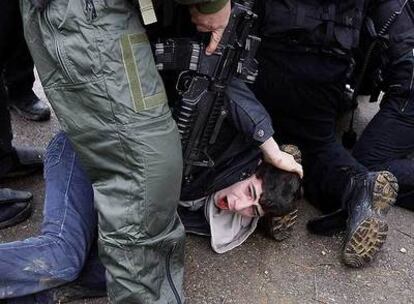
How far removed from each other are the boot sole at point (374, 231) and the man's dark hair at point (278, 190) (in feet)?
0.95

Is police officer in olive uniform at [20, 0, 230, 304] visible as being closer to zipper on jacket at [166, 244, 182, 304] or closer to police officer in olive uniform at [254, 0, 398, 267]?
zipper on jacket at [166, 244, 182, 304]

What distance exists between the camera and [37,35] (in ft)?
5.80

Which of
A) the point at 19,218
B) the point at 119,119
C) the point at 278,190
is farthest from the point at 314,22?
the point at 19,218

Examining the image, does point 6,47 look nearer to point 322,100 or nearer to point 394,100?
point 322,100

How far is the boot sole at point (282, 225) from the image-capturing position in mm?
2426

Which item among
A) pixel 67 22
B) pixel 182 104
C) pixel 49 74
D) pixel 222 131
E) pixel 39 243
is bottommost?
pixel 39 243

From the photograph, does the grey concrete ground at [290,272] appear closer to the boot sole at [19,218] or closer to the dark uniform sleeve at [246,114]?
the boot sole at [19,218]

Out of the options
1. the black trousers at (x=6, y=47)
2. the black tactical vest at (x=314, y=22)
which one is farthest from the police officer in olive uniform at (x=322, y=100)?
the black trousers at (x=6, y=47)

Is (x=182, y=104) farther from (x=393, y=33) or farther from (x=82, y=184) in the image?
(x=393, y=33)

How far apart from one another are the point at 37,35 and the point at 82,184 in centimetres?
65

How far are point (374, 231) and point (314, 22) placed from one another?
885 mm

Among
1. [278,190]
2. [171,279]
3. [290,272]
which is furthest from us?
[290,272]

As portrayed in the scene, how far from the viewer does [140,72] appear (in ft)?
5.77

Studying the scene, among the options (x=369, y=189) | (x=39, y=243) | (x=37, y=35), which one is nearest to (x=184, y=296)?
(x=39, y=243)
